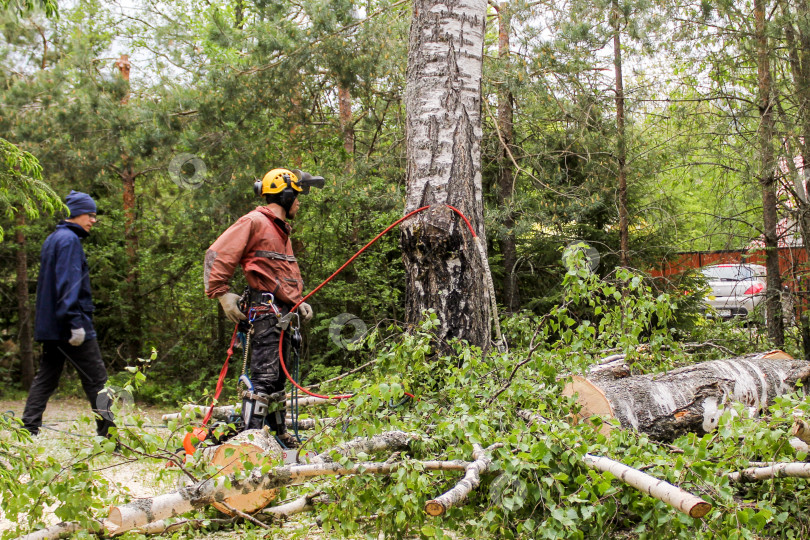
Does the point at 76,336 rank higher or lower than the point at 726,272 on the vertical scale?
lower

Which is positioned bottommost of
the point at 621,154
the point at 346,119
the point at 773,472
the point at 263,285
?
the point at 773,472

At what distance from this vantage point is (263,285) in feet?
13.2

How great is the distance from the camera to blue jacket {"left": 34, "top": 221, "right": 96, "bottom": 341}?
456 centimetres

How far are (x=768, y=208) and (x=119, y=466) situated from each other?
21.5 ft

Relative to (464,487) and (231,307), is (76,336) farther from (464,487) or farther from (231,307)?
(464,487)

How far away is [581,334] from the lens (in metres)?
3.15

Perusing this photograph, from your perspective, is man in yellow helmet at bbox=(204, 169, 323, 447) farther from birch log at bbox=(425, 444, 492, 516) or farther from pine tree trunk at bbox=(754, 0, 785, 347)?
pine tree trunk at bbox=(754, 0, 785, 347)

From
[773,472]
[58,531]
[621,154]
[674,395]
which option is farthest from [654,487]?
[621,154]

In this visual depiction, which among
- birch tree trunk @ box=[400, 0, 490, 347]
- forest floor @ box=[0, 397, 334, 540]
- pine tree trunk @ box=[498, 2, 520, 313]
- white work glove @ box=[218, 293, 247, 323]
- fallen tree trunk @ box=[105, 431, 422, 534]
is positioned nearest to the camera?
fallen tree trunk @ box=[105, 431, 422, 534]

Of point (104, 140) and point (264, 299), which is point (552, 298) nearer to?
point (264, 299)

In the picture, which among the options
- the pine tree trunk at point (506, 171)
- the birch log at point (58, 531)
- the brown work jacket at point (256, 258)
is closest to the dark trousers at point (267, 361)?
the brown work jacket at point (256, 258)

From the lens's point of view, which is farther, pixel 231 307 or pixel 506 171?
pixel 506 171

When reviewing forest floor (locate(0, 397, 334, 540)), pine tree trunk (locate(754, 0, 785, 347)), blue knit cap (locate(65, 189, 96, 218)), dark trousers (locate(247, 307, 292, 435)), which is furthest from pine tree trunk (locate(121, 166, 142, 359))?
pine tree trunk (locate(754, 0, 785, 347))

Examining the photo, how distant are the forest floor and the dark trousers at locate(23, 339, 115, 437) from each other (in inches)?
7.2
